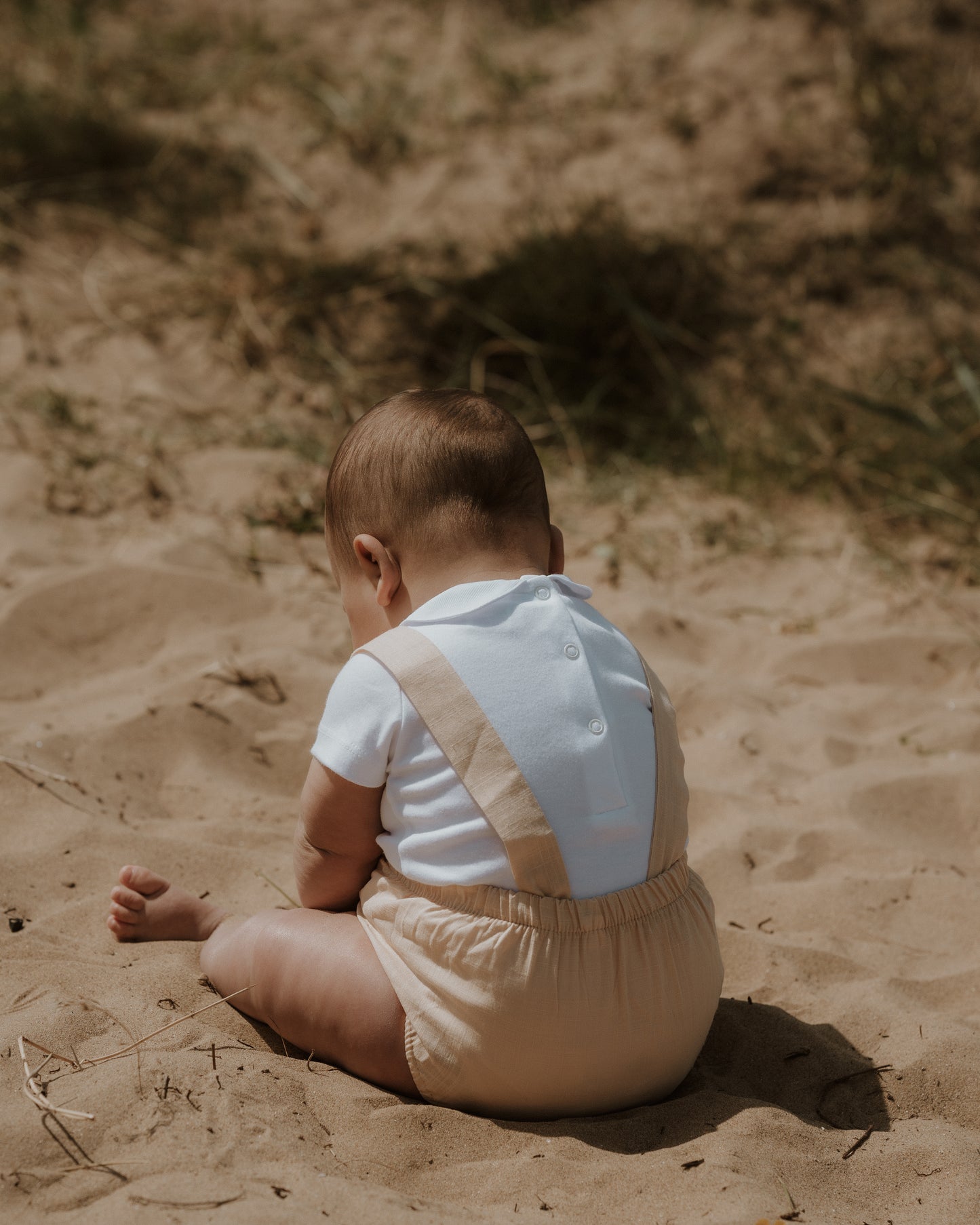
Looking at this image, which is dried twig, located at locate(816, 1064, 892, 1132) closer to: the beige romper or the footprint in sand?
the beige romper

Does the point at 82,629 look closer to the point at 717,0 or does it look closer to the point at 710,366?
the point at 710,366

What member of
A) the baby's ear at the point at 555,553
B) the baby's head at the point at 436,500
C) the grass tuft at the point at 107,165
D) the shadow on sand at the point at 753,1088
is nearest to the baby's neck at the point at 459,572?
the baby's head at the point at 436,500

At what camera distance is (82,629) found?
9.89ft

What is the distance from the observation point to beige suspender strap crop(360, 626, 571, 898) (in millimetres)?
1641

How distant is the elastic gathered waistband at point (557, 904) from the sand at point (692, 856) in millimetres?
299

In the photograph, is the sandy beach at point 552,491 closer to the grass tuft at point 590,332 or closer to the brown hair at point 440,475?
the grass tuft at point 590,332

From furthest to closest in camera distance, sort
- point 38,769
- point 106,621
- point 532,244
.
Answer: point 532,244 < point 106,621 < point 38,769

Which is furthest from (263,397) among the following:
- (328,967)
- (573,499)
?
(328,967)

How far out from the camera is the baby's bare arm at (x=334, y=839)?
1780mm

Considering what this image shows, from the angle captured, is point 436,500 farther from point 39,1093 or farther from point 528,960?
point 39,1093

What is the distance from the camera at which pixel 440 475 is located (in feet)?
5.93

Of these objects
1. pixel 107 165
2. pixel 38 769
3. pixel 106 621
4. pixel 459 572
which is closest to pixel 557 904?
pixel 459 572

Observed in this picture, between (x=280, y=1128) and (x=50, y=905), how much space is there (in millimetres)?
710

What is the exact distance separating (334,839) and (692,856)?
90 centimetres
